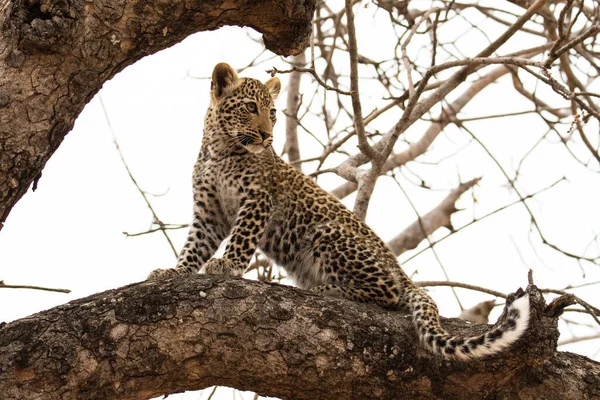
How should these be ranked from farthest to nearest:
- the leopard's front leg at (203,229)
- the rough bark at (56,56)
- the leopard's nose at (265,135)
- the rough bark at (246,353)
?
the leopard's nose at (265,135) < the leopard's front leg at (203,229) < the rough bark at (56,56) < the rough bark at (246,353)

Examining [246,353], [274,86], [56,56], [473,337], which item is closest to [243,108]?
[274,86]

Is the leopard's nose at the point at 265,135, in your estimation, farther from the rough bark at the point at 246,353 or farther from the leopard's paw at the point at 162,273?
the rough bark at the point at 246,353

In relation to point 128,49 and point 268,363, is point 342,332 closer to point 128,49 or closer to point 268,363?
point 268,363

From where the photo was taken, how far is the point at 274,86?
7977mm

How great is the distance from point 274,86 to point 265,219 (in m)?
1.63

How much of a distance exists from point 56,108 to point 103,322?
1.10m

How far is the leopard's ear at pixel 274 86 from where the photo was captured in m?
7.90

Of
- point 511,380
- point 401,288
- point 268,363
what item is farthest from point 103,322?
point 401,288

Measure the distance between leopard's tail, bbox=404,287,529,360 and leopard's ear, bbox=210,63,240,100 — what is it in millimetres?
3273

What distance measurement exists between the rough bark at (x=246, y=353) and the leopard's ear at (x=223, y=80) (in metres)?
3.26

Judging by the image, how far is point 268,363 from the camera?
174 inches

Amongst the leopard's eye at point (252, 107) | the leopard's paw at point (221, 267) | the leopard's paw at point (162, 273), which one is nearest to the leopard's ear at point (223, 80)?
the leopard's eye at point (252, 107)

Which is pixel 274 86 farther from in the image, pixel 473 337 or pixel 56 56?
pixel 473 337

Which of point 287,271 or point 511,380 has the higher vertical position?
point 287,271
